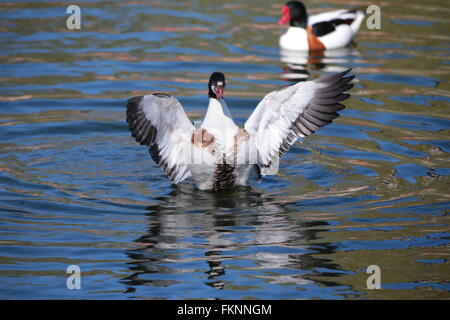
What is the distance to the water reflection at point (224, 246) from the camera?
6957 millimetres

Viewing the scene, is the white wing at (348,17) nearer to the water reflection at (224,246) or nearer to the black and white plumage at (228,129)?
the black and white plumage at (228,129)

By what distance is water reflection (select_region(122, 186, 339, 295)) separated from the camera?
6.96 meters

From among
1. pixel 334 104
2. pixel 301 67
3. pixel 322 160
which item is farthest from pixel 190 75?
pixel 334 104

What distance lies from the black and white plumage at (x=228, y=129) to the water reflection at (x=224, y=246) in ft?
1.31

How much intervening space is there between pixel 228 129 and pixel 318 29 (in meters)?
Result: 7.38

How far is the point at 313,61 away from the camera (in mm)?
14898

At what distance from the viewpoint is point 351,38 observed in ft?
51.6
